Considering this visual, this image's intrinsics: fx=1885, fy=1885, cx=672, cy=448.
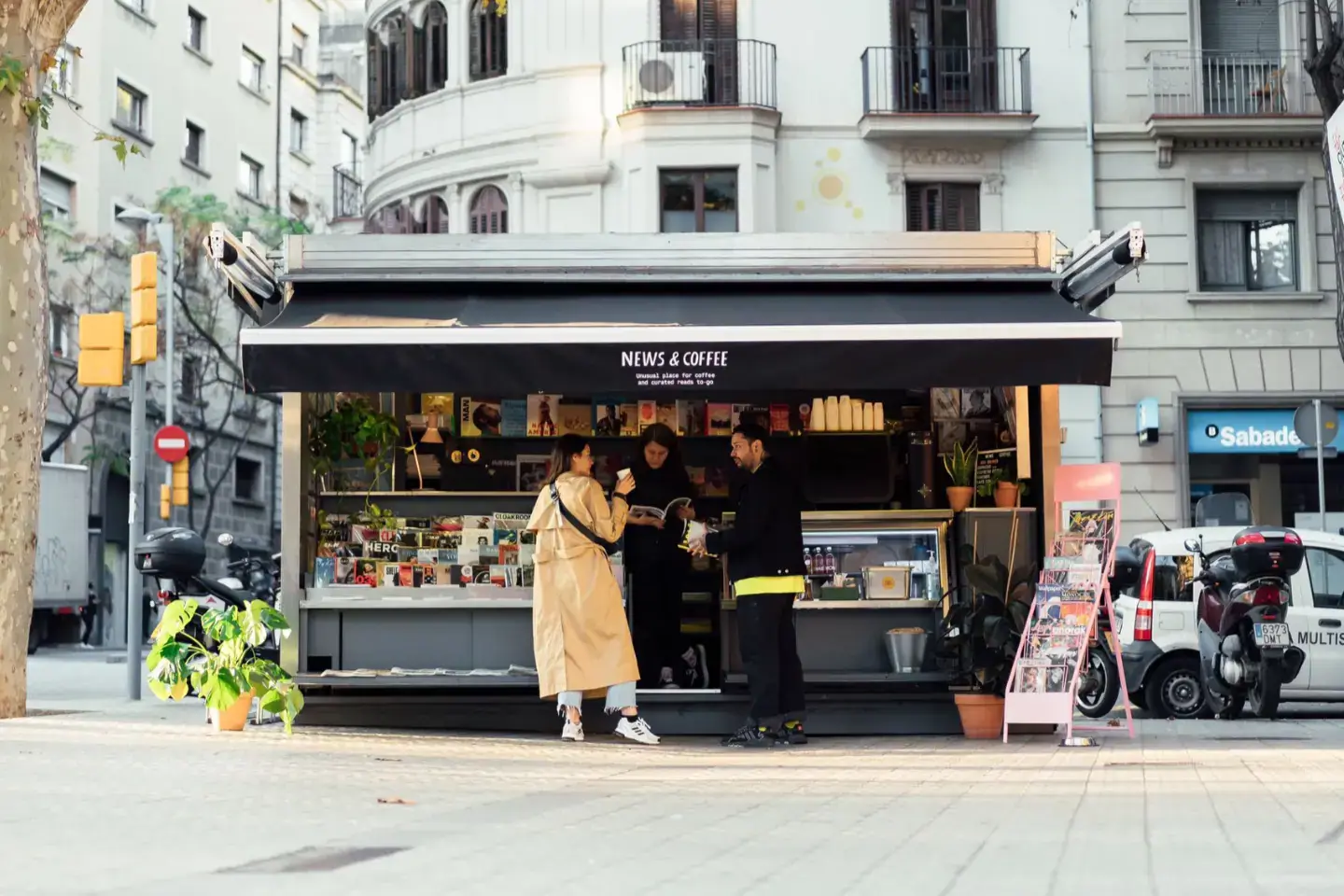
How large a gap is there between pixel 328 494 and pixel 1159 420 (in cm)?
1667

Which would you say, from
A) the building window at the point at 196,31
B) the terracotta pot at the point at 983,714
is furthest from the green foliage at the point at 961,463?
the building window at the point at 196,31

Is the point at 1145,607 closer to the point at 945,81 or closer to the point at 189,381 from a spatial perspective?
the point at 945,81

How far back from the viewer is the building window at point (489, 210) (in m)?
29.3

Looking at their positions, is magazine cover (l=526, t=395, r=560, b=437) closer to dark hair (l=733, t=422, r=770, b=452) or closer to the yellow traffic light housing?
dark hair (l=733, t=422, r=770, b=452)

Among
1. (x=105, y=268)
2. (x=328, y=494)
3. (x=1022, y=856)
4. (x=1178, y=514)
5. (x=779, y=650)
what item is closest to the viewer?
(x=1022, y=856)

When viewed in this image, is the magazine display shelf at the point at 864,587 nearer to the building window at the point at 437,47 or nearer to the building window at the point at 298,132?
the building window at the point at 437,47

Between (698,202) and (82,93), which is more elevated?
(82,93)

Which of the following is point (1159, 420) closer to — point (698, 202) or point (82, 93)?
point (698, 202)

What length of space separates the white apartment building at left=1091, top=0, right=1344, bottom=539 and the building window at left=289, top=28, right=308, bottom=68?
28.2m

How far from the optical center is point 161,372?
4212 cm

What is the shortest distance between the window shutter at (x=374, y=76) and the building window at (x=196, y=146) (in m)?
13.2

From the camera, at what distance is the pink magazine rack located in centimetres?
1231

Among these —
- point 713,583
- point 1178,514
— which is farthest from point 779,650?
point 1178,514

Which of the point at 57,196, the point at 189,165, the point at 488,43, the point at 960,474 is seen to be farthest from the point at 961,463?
the point at 189,165
